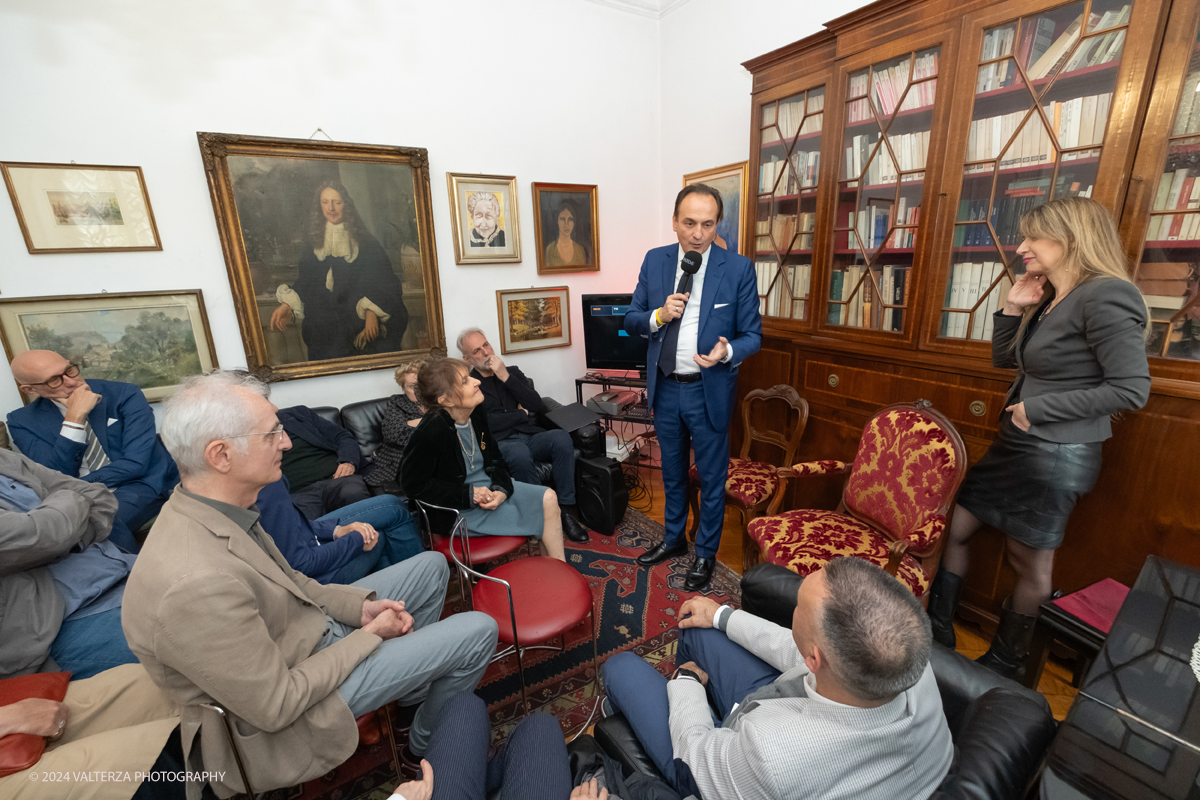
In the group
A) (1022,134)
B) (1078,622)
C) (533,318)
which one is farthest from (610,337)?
(1078,622)

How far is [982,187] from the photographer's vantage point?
203 centimetres

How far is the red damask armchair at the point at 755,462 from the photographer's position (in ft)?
8.55

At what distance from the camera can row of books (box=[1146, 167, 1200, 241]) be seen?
1.57 m

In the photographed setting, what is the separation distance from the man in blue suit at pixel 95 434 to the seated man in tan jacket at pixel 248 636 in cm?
154

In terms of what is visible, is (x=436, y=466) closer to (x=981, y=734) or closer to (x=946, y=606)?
(x=981, y=734)

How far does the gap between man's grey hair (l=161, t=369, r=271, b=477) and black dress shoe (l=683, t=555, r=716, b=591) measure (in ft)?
6.91

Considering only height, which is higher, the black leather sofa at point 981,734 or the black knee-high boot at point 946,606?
the black leather sofa at point 981,734

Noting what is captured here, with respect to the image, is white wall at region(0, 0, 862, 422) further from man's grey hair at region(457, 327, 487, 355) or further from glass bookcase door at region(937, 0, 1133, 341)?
glass bookcase door at region(937, 0, 1133, 341)

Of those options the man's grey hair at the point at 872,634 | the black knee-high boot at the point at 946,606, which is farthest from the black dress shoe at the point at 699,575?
the man's grey hair at the point at 872,634

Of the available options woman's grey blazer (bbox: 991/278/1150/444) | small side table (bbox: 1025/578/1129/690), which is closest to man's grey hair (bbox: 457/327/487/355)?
woman's grey blazer (bbox: 991/278/1150/444)

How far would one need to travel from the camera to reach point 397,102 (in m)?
3.23

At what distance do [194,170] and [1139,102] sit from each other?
4.30 meters

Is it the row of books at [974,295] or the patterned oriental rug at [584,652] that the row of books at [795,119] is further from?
the patterned oriental rug at [584,652]

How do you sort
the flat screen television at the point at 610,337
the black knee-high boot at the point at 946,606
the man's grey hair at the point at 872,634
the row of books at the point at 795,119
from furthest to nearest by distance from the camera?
1. the flat screen television at the point at 610,337
2. the row of books at the point at 795,119
3. the black knee-high boot at the point at 946,606
4. the man's grey hair at the point at 872,634
